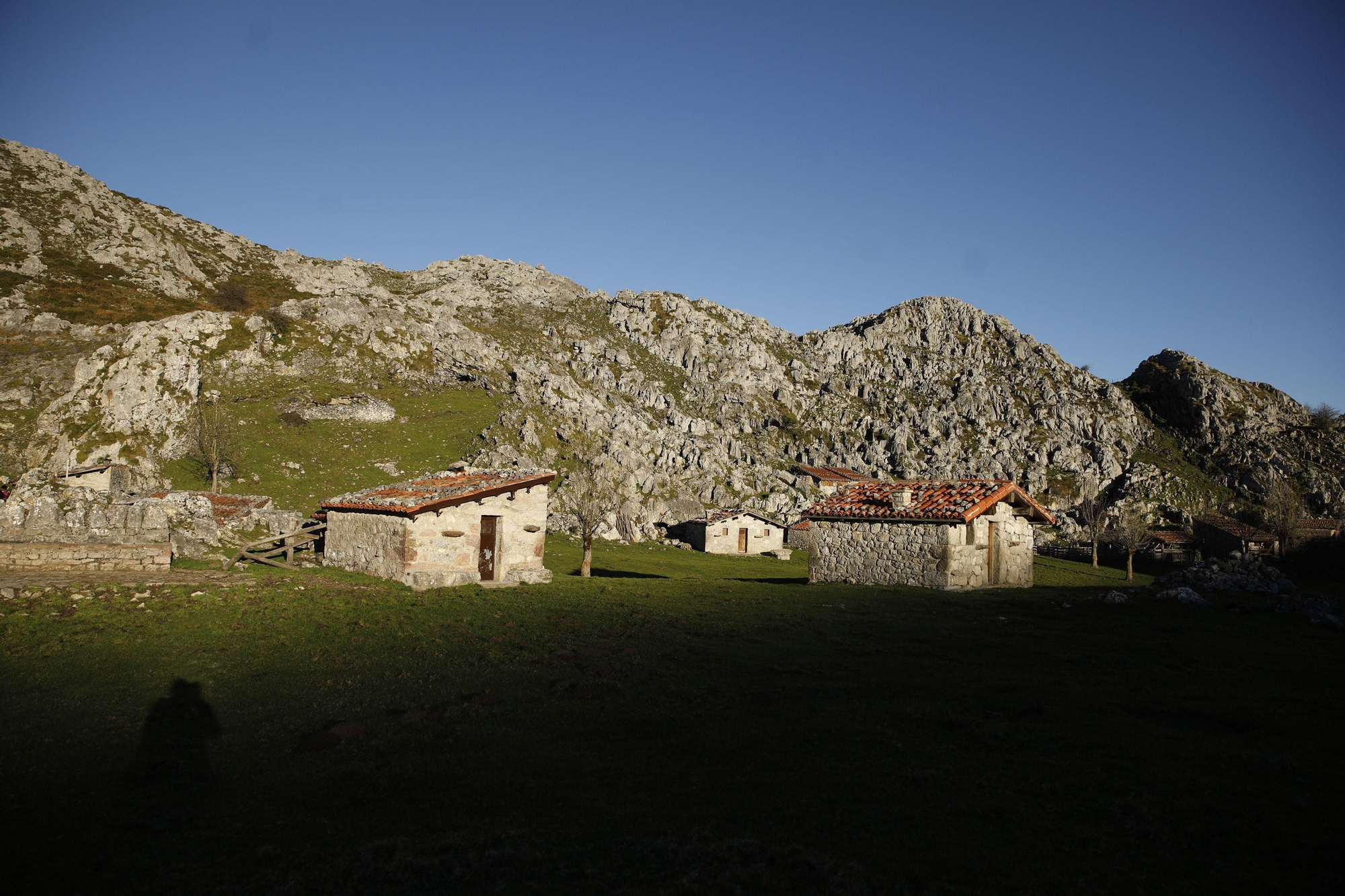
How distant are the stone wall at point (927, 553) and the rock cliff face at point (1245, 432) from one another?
8986cm

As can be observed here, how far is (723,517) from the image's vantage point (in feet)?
218

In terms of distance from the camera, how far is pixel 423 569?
26.4 meters

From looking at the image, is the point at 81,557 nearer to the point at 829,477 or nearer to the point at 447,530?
the point at 447,530

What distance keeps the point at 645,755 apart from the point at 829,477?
290 feet

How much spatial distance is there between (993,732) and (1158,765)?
7.30ft

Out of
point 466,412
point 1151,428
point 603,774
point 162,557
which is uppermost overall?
point 1151,428

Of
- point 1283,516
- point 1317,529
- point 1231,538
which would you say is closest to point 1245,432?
point 1317,529

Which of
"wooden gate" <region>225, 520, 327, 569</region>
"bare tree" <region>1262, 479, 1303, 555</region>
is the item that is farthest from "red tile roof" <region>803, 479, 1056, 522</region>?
"bare tree" <region>1262, 479, 1303, 555</region>

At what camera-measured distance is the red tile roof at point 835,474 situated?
94.9 metres

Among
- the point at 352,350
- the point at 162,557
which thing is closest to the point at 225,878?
the point at 162,557

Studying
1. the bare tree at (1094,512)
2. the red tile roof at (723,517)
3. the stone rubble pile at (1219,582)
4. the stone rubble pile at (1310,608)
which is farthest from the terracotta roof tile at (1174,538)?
the stone rubble pile at (1310,608)

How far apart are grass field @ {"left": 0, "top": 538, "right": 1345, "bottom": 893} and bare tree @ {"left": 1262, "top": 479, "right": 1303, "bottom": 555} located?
6567 cm

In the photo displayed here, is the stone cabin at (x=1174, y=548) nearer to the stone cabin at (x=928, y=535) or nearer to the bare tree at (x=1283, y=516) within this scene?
the bare tree at (x=1283, y=516)

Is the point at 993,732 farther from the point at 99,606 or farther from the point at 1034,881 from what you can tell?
the point at 99,606
